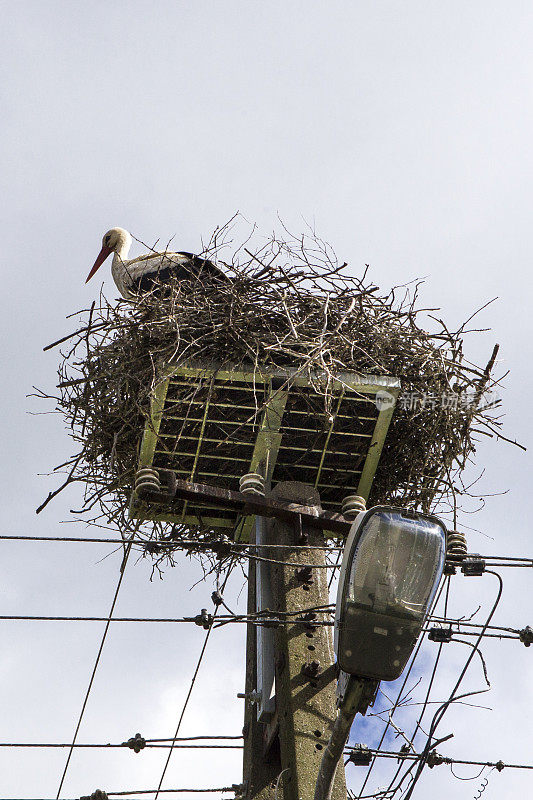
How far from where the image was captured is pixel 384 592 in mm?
3127

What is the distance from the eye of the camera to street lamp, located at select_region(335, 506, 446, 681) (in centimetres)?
311

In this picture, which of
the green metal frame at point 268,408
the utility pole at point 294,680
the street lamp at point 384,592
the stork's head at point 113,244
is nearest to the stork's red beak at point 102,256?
the stork's head at point 113,244

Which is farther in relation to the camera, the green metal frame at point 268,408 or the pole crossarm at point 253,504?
the green metal frame at point 268,408

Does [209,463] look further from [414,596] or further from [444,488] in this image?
[414,596]

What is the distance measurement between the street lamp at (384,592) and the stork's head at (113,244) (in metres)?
6.77

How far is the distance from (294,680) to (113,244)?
6.16 meters

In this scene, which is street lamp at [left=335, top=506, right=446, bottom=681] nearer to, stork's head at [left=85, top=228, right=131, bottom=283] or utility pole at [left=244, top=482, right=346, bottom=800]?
utility pole at [left=244, top=482, right=346, bottom=800]

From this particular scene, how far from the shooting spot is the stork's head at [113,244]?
965 centimetres

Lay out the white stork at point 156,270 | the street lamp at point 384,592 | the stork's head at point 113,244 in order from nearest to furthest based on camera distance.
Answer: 1. the street lamp at point 384,592
2. the white stork at point 156,270
3. the stork's head at point 113,244

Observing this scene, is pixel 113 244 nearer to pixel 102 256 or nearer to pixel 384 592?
pixel 102 256

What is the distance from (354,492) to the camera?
19.9 ft

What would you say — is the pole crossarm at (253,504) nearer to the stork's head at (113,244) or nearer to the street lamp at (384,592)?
the street lamp at (384,592)

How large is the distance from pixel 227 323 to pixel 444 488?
1588 millimetres

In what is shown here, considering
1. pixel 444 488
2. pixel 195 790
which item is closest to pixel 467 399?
pixel 444 488
